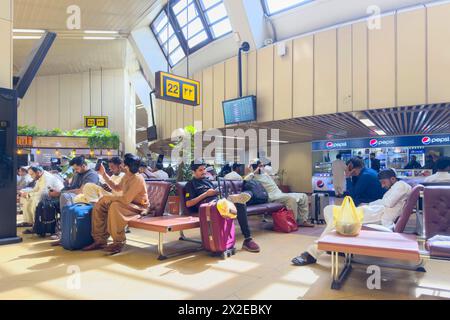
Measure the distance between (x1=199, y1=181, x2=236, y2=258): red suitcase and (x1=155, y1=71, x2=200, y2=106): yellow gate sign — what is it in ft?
13.7

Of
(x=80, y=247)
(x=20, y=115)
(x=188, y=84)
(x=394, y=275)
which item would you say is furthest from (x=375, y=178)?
(x=20, y=115)

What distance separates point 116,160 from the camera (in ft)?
16.7

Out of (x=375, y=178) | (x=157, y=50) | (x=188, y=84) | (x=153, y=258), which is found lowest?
(x=153, y=258)

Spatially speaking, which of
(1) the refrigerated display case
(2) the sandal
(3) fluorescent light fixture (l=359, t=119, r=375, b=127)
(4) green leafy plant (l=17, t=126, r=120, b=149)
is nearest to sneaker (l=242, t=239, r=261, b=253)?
(2) the sandal

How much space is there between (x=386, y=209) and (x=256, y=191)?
8.66 feet

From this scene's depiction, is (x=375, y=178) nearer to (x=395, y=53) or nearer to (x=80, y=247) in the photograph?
(x=395, y=53)

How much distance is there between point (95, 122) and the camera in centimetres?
1761

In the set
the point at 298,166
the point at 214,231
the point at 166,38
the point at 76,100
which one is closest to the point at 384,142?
the point at 298,166

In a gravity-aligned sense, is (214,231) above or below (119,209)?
below

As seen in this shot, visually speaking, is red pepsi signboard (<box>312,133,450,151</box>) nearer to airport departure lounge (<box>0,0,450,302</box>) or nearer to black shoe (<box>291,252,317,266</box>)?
airport departure lounge (<box>0,0,450,302</box>)

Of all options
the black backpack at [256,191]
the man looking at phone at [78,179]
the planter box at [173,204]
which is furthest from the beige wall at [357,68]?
the man looking at phone at [78,179]

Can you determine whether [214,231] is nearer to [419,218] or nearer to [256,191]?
[256,191]
